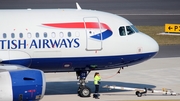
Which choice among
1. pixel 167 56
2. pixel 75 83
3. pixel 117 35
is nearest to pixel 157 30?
pixel 167 56

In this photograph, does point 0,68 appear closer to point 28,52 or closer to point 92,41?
point 28,52

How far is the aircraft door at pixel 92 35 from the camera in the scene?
29.9 m

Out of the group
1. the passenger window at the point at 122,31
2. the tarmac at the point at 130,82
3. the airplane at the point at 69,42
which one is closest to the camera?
the airplane at the point at 69,42

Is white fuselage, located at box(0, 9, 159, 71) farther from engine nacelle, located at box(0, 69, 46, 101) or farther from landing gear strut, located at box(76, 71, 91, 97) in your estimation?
engine nacelle, located at box(0, 69, 46, 101)

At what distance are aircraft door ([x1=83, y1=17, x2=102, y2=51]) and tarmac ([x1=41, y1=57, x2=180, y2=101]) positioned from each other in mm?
2777

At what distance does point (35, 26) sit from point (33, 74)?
5743 mm

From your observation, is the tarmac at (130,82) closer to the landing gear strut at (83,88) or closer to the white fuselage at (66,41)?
the landing gear strut at (83,88)

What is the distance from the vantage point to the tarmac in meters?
31.3

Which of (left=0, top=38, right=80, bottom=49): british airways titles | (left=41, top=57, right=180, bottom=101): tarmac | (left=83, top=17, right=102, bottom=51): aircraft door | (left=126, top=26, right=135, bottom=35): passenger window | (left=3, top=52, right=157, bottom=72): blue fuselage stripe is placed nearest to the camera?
(left=0, top=38, right=80, bottom=49): british airways titles

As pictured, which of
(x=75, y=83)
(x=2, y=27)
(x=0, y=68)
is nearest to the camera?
(x=0, y=68)

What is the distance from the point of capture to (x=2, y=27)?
29078 millimetres

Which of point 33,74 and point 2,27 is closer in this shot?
point 33,74

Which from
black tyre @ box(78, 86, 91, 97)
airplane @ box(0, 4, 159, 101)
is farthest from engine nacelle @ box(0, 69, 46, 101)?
black tyre @ box(78, 86, 91, 97)

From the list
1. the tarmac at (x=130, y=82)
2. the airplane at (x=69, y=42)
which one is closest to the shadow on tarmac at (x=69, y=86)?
the tarmac at (x=130, y=82)
